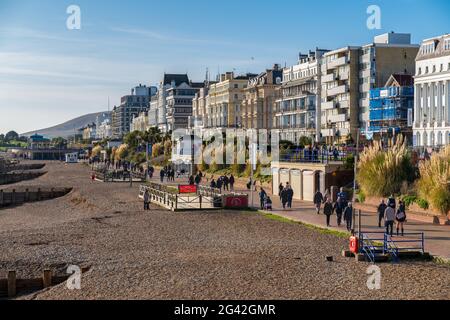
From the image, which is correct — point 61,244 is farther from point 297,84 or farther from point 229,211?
point 297,84

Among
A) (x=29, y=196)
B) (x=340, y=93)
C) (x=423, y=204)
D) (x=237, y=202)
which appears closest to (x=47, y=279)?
(x=423, y=204)

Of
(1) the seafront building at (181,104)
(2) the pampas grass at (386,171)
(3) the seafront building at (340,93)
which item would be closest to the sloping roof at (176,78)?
(1) the seafront building at (181,104)

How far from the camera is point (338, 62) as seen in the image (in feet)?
284

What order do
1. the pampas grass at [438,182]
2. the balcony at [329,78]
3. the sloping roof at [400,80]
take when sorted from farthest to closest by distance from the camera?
the balcony at [329,78]
the sloping roof at [400,80]
the pampas grass at [438,182]

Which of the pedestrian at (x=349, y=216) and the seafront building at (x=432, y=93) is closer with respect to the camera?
the pedestrian at (x=349, y=216)

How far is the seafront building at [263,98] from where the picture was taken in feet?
362

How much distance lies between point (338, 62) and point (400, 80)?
32.4ft

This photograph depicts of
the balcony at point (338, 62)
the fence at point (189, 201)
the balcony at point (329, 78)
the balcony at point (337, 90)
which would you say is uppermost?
the balcony at point (338, 62)

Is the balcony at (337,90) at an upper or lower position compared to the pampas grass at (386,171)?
upper

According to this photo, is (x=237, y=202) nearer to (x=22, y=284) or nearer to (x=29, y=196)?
(x=22, y=284)

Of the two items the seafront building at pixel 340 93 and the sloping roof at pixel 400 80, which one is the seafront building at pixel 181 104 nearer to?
the seafront building at pixel 340 93

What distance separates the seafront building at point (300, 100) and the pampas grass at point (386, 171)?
53.9 meters

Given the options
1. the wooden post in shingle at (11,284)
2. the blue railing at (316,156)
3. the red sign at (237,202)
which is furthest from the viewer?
the blue railing at (316,156)

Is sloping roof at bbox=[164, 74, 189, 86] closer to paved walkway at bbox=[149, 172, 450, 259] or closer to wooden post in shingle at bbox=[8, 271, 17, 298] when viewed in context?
paved walkway at bbox=[149, 172, 450, 259]
